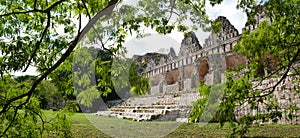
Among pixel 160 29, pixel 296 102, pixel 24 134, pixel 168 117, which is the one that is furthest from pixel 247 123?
pixel 168 117

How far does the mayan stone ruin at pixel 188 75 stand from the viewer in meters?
10.1

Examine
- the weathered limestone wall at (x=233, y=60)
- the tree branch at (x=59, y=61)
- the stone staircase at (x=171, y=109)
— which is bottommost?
the stone staircase at (x=171, y=109)

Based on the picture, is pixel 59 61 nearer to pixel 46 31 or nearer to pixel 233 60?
pixel 46 31

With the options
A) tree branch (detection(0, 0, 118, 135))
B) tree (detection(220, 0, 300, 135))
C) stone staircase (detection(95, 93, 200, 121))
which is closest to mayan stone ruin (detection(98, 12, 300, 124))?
stone staircase (detection(95, 93, 200, 121))

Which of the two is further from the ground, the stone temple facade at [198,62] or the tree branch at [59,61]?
the stone temple facade at [198,62]

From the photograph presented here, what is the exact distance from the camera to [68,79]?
3.69 metres

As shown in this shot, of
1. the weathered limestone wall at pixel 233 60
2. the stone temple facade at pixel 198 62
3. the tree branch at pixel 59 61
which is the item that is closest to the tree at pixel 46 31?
the tree branch at pixel 59 61

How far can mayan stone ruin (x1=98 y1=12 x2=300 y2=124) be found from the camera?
10.1m

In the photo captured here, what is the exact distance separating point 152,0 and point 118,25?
2.54 feet

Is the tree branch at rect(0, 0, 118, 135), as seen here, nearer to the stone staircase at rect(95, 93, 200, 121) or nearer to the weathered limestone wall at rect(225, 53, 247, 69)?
the stone staircase at rect(95, 93, 200, 121)

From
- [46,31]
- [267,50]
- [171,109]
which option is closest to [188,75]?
[171,109]

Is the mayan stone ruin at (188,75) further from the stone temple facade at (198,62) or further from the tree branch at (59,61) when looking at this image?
the tree branch at (59,61)

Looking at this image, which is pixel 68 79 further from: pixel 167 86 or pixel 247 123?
pixel 167 86

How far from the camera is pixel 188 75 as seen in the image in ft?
51.1
